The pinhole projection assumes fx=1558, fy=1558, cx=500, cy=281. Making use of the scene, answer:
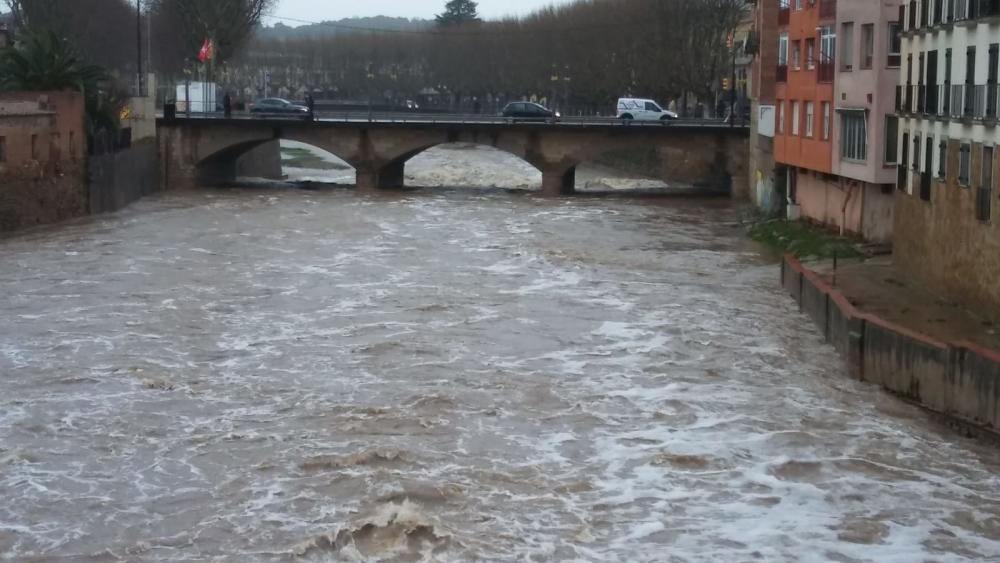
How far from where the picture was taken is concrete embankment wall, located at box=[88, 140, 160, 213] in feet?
176

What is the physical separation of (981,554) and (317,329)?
16250mm

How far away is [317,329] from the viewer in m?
31.2

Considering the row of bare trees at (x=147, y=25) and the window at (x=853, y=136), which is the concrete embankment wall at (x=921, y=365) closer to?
the window at (x=853, y=136)

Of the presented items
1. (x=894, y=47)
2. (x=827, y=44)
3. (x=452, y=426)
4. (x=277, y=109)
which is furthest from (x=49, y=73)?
(x=452, y=426)

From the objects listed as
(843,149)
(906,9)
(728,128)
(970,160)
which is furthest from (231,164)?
(970,160)

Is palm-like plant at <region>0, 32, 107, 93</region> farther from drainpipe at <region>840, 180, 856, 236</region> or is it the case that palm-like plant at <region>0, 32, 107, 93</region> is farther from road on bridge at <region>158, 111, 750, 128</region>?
drainpipe at <region>840, 180, 856, 236</region>

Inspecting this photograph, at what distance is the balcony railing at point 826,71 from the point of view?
1725 inches

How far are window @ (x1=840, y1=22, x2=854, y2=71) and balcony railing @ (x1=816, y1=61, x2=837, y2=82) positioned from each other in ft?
1.74

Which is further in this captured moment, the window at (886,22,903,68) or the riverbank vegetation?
the window at (886,22,903,68)

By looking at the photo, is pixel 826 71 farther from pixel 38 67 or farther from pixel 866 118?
pixel 38 67

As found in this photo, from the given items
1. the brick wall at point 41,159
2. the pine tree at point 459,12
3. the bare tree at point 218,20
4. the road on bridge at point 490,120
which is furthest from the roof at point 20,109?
the pine tree at point 459,12

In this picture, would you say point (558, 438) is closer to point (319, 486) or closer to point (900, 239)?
point (319, 486)

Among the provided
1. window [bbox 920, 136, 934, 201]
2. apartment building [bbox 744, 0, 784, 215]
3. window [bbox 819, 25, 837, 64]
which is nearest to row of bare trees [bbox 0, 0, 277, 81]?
apartment building [bbox 744, 0, 784, 215]

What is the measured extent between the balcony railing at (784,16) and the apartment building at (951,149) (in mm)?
13379
